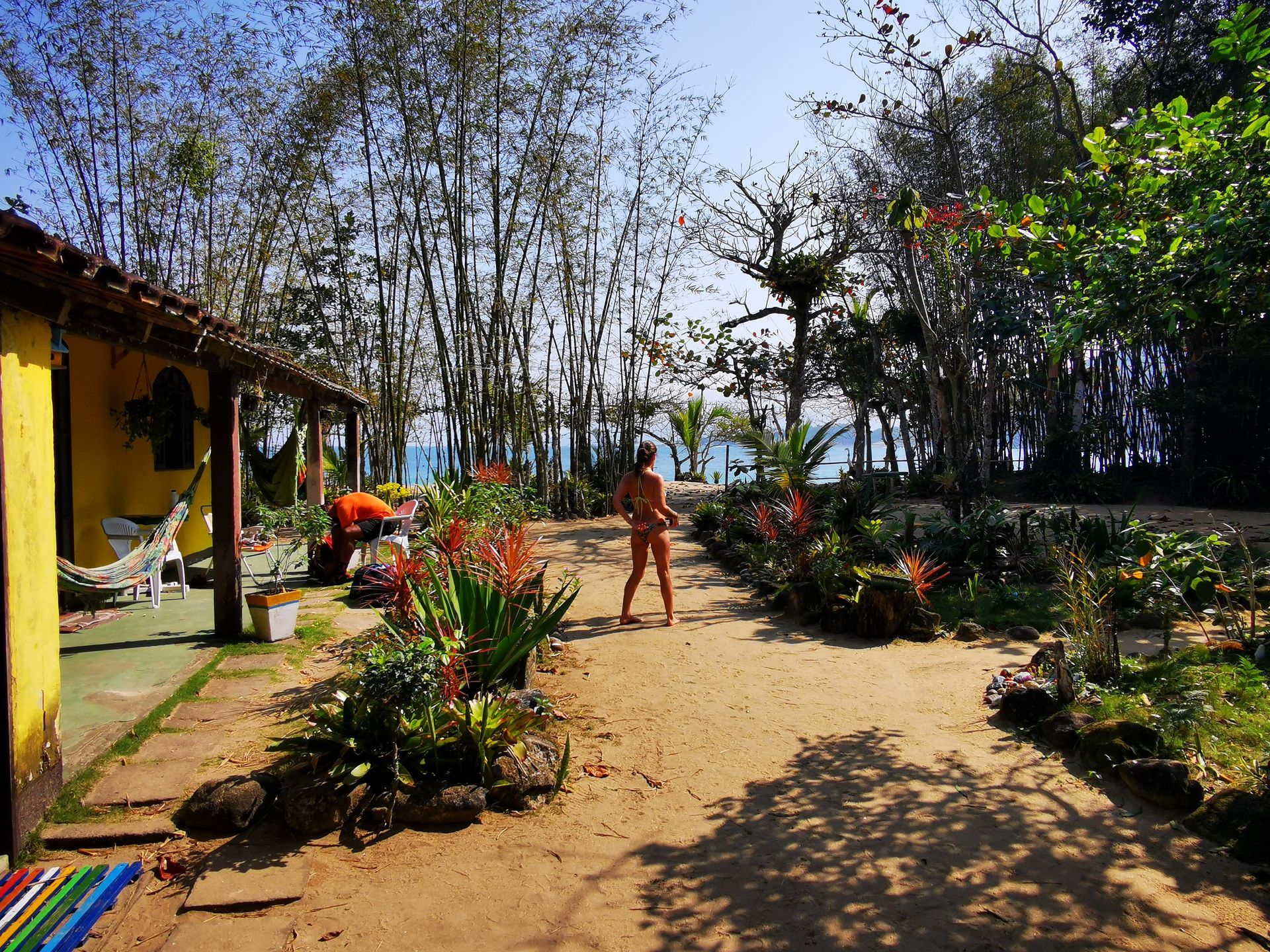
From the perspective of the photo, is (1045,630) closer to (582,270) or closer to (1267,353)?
(1267,353)

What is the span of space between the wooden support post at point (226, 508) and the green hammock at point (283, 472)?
13.4 ft

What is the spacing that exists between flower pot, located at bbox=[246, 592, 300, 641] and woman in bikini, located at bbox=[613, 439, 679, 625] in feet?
6.99

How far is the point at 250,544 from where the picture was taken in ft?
25.9

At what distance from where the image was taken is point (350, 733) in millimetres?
2770

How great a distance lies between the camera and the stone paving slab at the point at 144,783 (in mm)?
2678

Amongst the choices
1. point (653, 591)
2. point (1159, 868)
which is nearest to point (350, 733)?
point (1159, 868)

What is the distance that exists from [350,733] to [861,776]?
1.93 meters

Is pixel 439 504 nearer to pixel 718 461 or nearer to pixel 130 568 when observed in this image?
pixel 130 568

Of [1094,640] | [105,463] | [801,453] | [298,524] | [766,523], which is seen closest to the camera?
[1094,640]

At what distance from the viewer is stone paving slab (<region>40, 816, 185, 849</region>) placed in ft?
8.04

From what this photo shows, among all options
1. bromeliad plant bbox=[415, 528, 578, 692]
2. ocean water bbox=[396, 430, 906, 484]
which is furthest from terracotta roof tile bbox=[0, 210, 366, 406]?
ocean water bbox=[396, 430, 906, 484]

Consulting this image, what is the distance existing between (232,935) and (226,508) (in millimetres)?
3116

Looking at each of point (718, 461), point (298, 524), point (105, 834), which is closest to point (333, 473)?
point (298, 524)

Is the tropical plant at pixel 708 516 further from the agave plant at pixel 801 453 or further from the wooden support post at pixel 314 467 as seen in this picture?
the wooden support post at pixel 314 467
